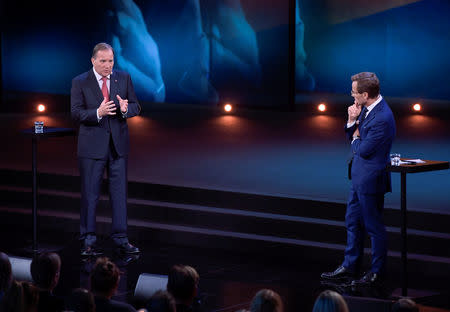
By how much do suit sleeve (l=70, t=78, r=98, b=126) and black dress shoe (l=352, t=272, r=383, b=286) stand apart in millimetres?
2371

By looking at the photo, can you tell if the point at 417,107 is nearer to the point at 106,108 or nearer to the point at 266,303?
the point at 106,108

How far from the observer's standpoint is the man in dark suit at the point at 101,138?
7258 mm

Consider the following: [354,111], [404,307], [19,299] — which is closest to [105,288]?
[19,299]

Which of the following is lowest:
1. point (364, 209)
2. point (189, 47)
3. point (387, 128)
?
point (364, 209)

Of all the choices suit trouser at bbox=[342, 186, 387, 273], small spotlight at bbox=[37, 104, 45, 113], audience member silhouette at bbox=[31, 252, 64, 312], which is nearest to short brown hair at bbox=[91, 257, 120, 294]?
audience member silhouette at bbox=[31, 252, 64, 312]

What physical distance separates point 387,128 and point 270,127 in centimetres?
516

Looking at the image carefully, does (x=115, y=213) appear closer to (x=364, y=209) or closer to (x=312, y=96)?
(x=364, y=209)

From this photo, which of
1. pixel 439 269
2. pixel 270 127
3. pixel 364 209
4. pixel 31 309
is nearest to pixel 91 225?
pixel 364 209

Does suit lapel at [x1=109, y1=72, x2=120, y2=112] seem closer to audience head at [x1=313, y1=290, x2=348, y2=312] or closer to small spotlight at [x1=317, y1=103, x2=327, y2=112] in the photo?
audience head at [x1=313, y1=290, x2=348, y2=312]

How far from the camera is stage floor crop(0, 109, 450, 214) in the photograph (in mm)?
8344

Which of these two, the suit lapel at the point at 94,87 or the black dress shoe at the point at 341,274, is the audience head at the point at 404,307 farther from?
the suit lapel at the point at 94,87

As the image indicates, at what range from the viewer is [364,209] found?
6.52 metres

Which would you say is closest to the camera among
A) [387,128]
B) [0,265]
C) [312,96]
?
[0,265]

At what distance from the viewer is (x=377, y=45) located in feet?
40.4
